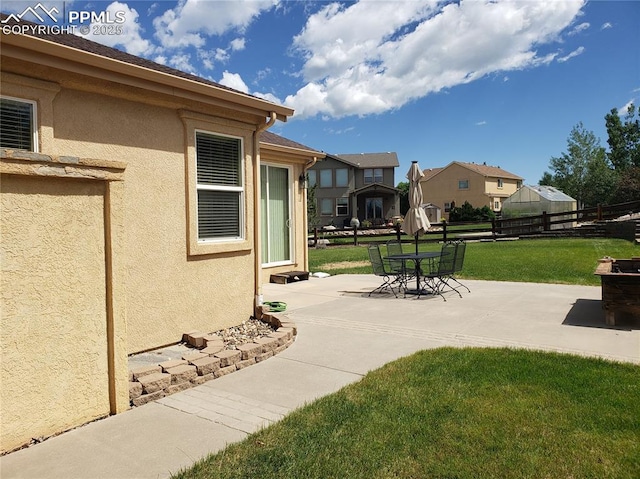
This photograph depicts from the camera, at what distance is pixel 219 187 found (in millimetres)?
6344

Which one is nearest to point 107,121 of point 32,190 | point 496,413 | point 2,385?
point 32,190

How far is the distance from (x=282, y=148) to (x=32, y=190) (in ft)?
26.4

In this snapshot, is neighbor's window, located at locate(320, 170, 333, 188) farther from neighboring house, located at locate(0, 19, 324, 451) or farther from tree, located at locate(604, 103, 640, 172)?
neighboring house, located at locate(0, 19, 324, 451)

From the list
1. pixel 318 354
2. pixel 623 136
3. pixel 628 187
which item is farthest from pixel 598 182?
pixel 318 354

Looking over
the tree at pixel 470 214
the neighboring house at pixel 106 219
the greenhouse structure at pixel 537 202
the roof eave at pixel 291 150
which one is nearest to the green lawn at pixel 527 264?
the roof eave at pixel 291 150

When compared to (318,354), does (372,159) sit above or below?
above

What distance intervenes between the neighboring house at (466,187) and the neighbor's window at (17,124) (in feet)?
167

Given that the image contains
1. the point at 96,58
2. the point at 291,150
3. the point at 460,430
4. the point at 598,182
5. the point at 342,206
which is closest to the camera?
the point at 460,430

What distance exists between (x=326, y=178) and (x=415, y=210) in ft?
125

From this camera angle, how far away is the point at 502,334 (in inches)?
238

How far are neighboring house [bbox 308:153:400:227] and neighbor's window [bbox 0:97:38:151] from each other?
4181 centimetres

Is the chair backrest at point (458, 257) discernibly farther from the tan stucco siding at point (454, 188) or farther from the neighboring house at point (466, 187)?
the tan stucco siding at point (454, 188)

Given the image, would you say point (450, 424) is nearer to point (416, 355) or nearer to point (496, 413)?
point (496, 413)

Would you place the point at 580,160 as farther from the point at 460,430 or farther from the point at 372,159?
the point at 460,430
